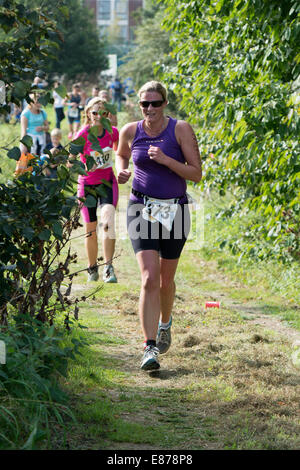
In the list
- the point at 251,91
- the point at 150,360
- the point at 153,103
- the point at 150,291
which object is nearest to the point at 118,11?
the point at 251,91

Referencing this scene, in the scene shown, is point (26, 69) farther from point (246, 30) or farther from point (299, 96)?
point (246, 30)

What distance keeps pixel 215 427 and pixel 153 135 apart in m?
2.28

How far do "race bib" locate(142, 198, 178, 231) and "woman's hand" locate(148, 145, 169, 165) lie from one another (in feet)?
1.04

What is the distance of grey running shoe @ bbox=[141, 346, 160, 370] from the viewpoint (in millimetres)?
5305

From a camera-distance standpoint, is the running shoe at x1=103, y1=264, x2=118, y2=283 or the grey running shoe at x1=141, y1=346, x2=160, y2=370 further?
the running shoe at x1=103, y1=264, x2=118, y2=283

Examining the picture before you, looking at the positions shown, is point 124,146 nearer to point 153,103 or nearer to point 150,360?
point 153,103

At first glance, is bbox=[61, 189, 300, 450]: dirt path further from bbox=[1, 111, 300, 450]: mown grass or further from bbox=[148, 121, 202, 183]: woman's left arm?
bbox=[148, 121, 202, 183]: woman's left arm

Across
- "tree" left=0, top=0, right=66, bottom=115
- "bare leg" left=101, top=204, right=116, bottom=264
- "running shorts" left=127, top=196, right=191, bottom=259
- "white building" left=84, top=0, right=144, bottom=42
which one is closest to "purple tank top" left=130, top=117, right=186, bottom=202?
"running shorts" left=127, top=196, right=191, bottom=259

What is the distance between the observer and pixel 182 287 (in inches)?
357

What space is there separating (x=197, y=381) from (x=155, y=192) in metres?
1.40

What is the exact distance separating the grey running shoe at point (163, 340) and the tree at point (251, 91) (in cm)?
191

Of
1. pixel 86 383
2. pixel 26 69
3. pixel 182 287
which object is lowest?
pixel 182 287
